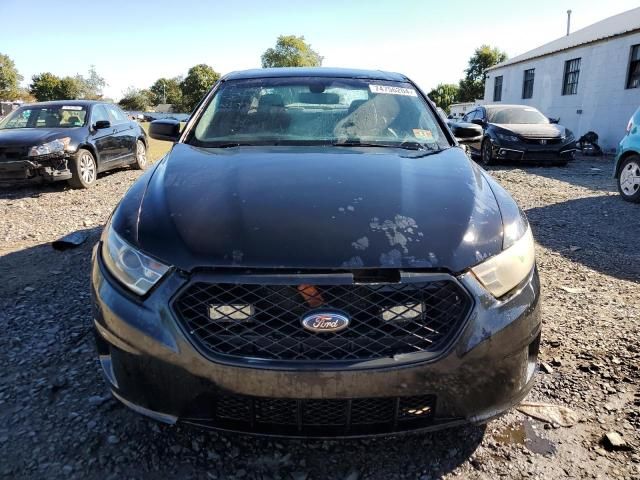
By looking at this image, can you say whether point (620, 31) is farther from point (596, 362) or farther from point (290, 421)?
point (290, 421)

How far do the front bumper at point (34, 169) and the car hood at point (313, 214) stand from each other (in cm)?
649

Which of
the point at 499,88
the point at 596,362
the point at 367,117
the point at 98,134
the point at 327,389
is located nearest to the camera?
the point at 327,389

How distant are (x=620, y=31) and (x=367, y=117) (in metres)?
19.5

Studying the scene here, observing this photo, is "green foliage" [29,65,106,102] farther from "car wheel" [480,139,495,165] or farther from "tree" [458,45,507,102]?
"car wheel" [480,139,495,165]

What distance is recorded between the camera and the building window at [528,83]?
25.8m

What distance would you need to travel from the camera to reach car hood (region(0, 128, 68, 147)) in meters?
7.77

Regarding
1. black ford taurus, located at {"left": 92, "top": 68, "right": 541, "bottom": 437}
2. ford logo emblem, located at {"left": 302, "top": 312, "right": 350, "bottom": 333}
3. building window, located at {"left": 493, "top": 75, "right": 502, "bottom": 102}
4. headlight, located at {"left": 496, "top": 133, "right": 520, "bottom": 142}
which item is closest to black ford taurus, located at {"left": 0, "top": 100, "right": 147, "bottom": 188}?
black ford taurus, located at {"left": 92, "top": 68, "right": 541, "bottom": 437}

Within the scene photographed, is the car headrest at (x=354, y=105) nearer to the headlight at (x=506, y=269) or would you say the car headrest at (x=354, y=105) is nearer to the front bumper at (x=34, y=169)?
the headlight at (x=506, y=269)

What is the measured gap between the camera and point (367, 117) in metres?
3.05

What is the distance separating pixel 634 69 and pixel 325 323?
66.5 feet

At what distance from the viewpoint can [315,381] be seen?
159cm

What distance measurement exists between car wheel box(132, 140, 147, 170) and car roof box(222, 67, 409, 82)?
762 cm

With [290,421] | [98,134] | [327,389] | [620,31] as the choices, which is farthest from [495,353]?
[620,31]

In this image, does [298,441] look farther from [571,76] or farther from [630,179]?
[571,76]
